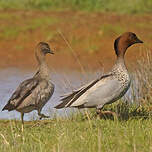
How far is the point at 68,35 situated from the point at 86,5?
2005 mm

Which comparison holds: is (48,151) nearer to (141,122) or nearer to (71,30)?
(141,122)

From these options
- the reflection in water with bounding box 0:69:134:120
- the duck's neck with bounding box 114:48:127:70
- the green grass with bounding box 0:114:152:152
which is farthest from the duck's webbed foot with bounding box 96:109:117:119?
the reflection in water with bounding box 0:69:134:120

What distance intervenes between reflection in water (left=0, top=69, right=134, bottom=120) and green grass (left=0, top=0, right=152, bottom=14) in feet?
12.4

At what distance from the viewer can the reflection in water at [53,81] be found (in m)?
9.28

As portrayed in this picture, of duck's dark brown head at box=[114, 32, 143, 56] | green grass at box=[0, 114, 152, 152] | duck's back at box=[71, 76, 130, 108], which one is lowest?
green grass at box=[0, 114, 152, 152]

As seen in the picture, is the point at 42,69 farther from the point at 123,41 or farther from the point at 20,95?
the point at 123,41

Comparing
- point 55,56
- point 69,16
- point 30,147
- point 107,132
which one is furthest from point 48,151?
point 69,16

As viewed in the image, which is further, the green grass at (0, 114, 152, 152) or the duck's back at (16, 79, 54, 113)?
the duck's back at (16, 79, 54, 113)

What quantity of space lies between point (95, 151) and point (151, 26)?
9.57 m

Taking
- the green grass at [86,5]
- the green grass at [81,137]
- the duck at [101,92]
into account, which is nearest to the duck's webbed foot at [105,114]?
the duck at [101,92]

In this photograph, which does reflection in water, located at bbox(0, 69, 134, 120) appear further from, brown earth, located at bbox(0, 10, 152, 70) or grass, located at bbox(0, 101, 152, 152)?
brown earth, located at bbox(0, 10, 152, 70)

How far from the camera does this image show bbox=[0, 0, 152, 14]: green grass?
54.2 ft

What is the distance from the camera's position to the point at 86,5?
16734mm

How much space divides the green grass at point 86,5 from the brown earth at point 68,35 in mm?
397
